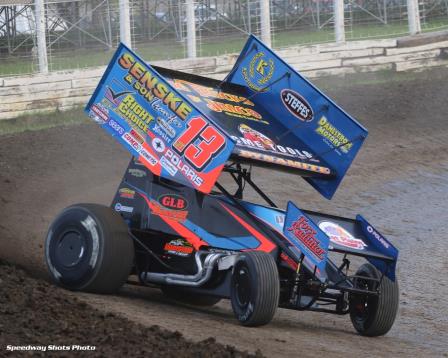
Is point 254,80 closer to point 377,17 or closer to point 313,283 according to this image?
point 313,283

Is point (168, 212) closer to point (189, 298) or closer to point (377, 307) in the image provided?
point (189, 298)

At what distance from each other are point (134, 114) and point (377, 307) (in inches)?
109

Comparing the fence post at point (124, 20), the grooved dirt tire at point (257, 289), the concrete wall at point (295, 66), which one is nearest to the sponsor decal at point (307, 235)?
the grooved dirt tire at point (257, 289)

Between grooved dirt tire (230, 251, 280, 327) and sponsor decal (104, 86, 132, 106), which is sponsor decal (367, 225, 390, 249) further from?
sponsor decal (104, 86, 132, 106)

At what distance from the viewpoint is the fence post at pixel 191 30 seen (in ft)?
65.0

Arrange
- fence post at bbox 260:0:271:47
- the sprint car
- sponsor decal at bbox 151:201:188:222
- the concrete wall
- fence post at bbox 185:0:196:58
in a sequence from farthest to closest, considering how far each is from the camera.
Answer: fence post at bbox 260:0:271:47
fence post at bbox 185:0:196:58
the concrete wall
sponsor decal at bbox 151:201:188:222
the sprint car

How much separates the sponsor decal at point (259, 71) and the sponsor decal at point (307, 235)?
218 cm

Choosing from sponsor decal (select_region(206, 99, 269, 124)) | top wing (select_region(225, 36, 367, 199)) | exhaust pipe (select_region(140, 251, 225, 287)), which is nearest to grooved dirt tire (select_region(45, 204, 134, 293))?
exhaust pipe (select_region(140, 251, 225, 287))

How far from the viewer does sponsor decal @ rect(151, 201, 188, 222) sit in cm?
947

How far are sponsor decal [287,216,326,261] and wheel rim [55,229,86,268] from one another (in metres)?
1.95

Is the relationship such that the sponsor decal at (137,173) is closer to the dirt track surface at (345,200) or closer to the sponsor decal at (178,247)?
the sponsor decal at (178,247)

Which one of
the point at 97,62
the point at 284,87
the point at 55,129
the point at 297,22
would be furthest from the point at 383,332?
the point at 297,22

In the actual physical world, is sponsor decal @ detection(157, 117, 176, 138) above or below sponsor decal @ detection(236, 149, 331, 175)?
above

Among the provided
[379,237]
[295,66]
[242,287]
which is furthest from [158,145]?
[295,66]
